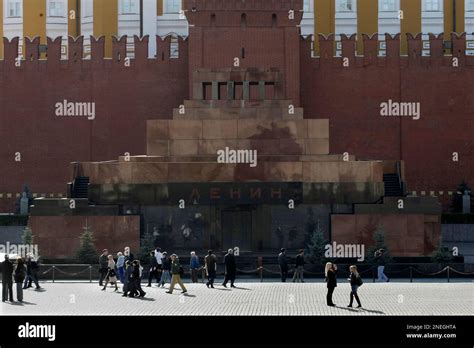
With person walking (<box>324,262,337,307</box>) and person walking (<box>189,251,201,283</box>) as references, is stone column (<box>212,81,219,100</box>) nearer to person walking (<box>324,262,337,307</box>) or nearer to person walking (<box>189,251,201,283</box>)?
person walking (<box>189,251,201,283</box>)

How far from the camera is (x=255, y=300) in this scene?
23969mm

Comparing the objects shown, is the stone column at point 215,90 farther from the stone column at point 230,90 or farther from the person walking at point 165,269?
the person walking at point 165,269

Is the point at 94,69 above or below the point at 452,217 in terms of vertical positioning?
above

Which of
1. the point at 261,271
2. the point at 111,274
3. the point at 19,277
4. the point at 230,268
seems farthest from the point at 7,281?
the point at 261,271

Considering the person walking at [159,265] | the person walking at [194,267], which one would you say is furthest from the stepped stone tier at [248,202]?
the person walking at [159,265]

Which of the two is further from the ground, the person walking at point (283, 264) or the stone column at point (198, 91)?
the stone column at point (198, 91)

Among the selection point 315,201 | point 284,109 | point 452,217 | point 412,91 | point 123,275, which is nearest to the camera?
point 123,275

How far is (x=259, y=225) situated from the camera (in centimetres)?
3300

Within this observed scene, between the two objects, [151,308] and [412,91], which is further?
[412,91]

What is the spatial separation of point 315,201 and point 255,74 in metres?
5.05

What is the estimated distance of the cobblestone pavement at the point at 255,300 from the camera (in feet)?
71.7

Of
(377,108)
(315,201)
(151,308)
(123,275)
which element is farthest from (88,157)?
(151,308)

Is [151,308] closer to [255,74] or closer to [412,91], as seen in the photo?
[255,74]

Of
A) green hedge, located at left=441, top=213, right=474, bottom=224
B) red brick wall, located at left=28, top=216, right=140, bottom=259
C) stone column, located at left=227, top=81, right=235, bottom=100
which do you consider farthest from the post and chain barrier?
green hedge, located at left=441, top=213, right=474, bottom=224
